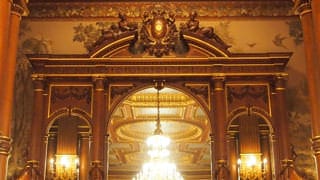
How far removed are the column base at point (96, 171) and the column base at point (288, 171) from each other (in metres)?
3.34

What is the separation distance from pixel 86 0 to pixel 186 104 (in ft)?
10.7

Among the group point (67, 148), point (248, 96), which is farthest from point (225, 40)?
point (67, 148)

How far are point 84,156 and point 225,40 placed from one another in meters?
4.05

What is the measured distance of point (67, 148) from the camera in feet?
38.5

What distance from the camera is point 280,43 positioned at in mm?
13164

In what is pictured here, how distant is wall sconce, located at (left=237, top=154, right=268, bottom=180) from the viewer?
11.6 metres

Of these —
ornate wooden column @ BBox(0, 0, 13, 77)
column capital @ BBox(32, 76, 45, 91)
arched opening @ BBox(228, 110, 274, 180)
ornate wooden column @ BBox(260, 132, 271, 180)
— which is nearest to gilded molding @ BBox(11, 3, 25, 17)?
ornate wooden column @ BBox(0, 0, 13, 77)

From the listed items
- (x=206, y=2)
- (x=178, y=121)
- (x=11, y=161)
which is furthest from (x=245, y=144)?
(x=11, y=161)

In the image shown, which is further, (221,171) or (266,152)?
(266,152)

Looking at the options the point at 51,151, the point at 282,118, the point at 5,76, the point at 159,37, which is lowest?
the point at 51,151

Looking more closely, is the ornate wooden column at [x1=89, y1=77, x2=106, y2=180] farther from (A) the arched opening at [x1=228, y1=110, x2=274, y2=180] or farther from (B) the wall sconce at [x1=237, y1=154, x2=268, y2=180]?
(B) the wall sconce at [x1=237, y1=154, x2=268, y2=180]

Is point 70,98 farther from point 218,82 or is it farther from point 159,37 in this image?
point 218,82

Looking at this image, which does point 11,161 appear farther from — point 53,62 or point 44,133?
point 53,62

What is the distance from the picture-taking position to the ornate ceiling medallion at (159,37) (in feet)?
39.0
